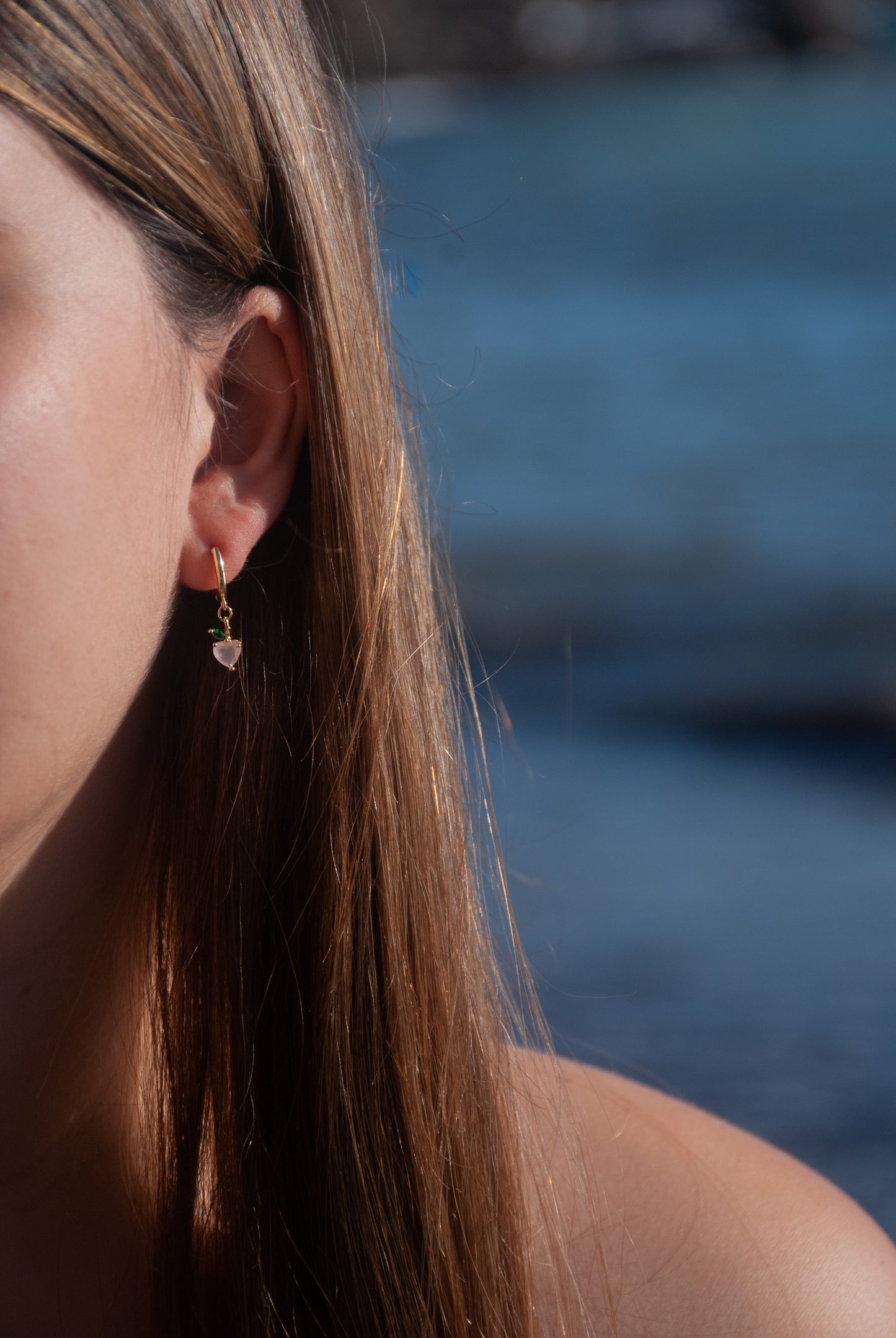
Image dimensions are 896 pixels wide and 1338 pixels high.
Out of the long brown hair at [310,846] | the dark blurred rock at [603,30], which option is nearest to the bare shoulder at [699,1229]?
the long brown hair at [310,846]

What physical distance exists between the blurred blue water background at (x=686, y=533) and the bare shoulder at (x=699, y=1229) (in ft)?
1.17

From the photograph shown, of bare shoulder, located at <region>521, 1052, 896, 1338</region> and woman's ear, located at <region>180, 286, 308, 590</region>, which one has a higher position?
woman's ear, located at <region>180, 286, 308, 590</region>

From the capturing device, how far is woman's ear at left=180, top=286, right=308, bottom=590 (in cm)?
94

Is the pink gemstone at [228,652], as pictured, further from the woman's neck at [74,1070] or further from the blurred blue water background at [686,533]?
the blurred blue water background at [686,533]

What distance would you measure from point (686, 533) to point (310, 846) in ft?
17.1

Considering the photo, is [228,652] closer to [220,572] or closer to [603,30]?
[220,572]

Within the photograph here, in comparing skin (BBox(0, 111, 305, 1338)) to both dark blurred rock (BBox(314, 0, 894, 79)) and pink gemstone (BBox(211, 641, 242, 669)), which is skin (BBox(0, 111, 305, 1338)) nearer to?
pink gemstone (BBox(211, 641, 242, 669))

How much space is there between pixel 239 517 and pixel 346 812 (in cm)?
28

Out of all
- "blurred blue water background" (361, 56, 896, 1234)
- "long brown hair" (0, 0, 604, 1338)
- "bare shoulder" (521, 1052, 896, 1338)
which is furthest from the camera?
"blurred blue water background" (361, 56, 896, 1234)

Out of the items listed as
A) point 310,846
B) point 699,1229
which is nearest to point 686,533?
point 699,1229

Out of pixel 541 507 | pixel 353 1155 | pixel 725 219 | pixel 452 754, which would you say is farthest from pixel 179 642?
pixel 725 219

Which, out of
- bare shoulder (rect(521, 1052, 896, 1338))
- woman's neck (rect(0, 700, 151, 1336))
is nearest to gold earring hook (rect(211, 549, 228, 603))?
woman's neck (rect(0, 700, 151, 1336))

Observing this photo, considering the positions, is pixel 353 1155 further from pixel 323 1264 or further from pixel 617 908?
pixel 617 908

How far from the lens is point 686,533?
232 inches
